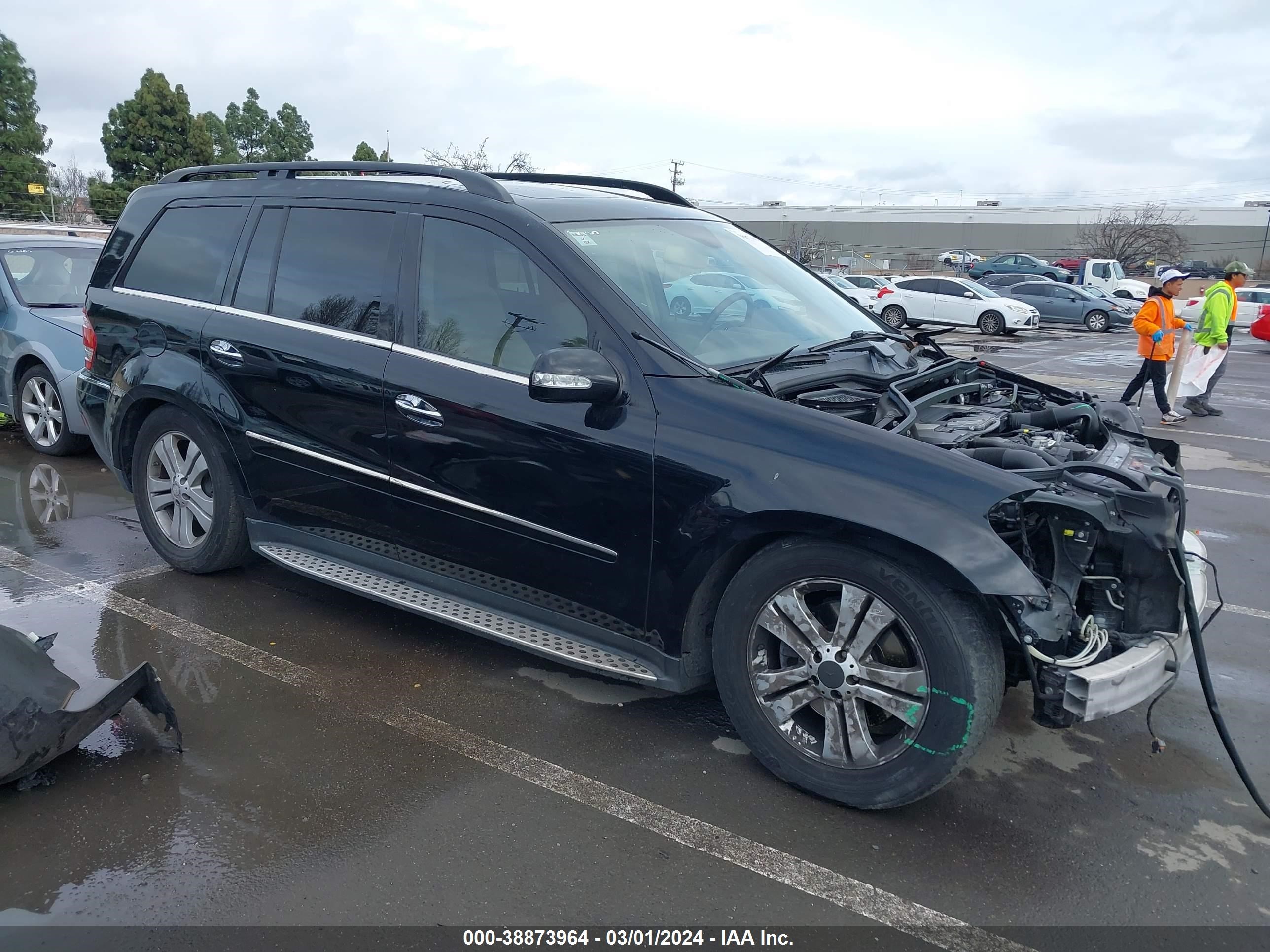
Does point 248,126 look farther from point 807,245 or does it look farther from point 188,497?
point 188,497

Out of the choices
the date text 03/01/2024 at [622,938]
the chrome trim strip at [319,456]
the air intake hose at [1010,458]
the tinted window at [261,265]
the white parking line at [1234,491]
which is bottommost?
the date text 03/01/2024 at [622,938]

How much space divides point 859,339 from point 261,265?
8.87 ft

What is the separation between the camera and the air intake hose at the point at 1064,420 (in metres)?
3.79

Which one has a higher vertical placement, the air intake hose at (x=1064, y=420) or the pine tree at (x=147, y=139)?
the pine tree at (x=147, y=139)

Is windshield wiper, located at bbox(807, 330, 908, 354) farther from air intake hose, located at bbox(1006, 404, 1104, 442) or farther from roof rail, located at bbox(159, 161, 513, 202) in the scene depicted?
roof rail, located at bbox(159, 161, 513, 202)

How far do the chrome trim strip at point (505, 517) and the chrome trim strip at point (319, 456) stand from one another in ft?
0.27

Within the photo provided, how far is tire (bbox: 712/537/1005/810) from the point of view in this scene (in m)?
2.81

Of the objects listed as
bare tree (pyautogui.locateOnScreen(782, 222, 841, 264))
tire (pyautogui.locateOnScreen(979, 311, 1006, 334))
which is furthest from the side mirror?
bare tree (pyautogui.locateOnScreen(782, 222, 841, 264))

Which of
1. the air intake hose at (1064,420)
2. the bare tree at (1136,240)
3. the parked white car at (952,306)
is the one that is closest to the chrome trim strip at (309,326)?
the air intake hose at (1064,420)

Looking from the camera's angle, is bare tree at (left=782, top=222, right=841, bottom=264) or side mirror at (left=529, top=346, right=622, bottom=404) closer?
side mirror at (left=529, top=346, right=622, bottom=404)

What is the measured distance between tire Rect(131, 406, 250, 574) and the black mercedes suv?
2 cm

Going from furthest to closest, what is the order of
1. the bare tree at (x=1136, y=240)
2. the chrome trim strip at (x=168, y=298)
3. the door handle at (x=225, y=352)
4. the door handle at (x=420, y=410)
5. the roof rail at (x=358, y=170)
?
the bare tree at (x=1136, y=240) < the chrome trim strip at (x=168, y=298) < the door handle at (x=225, y=352) < the roof rail at (x=358, y=170) < the door handle at (x=420, y=410)

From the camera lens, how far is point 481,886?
2.69 metres

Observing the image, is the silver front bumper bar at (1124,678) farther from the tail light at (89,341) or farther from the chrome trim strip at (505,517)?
the tail light at (89,341)
